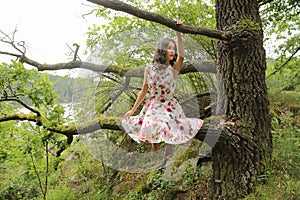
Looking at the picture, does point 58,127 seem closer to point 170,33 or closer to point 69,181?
point 170,33

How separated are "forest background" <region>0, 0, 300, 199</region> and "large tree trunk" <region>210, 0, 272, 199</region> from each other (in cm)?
19

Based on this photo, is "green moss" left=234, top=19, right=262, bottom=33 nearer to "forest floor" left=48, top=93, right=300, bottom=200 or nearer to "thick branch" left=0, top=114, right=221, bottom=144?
"thick branch" left=0, top=114, right=221, bottom=144

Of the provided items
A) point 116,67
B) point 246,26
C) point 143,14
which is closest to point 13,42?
point 116,67

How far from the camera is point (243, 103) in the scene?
3.16 meters

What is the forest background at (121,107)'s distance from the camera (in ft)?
11.6

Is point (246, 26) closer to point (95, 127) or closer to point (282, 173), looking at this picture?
point (282, 173)

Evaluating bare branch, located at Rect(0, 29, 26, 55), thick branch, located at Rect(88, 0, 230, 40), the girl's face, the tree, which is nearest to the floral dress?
the girl's face

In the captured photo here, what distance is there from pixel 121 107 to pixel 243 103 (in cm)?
157

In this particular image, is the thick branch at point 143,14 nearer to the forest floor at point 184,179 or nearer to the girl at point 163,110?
the girl at point 163,110

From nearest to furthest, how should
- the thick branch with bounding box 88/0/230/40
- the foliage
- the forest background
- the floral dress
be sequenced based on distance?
the thick branch with bounding box 88/0/230/40, the floral dress, the foliage, the forest background

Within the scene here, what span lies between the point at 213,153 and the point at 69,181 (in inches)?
153

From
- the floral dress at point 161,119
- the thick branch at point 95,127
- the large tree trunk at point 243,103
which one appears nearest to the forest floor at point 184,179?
the large tree trunk at point 243,103

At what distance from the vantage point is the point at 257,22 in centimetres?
323

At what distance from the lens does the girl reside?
2.61m
